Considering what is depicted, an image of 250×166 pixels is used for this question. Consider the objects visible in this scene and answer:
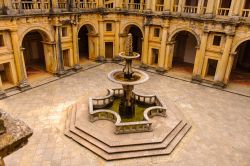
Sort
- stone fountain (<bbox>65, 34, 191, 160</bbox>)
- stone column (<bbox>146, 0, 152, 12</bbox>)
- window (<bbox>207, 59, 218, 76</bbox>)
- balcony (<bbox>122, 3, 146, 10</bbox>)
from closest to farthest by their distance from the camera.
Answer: stone fountain (<bbox>65, 34, 191, 160</bbox>), stone column (<bbox>146, 0, 152, 12</bbox>), window (<bbox>207, 59, 218, 76</bbox>), balcony (<bbox>122, 3, 146, 10</bbox>)

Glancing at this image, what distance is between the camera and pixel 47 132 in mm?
13922

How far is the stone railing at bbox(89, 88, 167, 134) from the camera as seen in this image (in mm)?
13367

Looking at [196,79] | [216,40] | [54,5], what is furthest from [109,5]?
[196,79]

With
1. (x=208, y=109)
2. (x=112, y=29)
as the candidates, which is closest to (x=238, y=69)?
(x=208, y=109)

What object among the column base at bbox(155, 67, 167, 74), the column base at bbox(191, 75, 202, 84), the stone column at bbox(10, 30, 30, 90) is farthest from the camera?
the column base at bbox(155, 67, 167, 74)

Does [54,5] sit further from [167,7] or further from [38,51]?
[167,7]

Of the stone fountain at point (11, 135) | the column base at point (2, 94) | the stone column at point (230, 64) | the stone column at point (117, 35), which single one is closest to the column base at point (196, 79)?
the stone column at point (230, 64)

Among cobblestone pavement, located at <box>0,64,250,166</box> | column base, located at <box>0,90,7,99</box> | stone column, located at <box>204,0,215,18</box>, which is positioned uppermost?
stone column, located at <box>204,0,215,18</box>

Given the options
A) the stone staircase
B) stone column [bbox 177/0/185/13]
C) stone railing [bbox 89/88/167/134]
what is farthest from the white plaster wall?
the stone staircase

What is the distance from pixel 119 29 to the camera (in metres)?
27.2

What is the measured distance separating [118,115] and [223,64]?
12.9 meters

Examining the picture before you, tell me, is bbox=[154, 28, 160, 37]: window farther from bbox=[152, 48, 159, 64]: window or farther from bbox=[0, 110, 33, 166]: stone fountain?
bbox=[0, 110, 33, 166]: stone fountain

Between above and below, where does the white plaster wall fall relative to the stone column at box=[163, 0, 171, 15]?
below

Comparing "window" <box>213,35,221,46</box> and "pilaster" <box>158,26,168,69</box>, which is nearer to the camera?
"window" <box>213,35,221,46</box>
